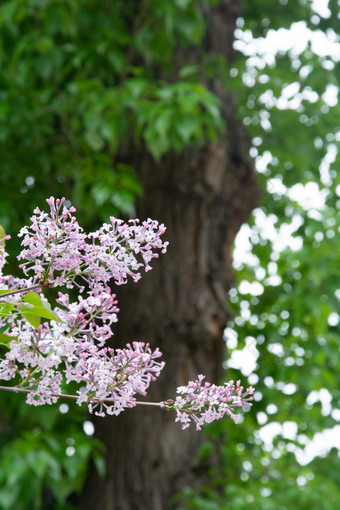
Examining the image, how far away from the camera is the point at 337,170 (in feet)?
13.8

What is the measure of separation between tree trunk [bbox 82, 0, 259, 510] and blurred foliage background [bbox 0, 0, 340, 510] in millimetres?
118

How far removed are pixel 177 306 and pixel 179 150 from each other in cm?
80

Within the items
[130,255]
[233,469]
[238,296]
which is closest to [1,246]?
[130,255]

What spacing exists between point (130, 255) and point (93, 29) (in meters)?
2.70

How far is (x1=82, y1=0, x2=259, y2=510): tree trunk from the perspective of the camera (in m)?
3.19

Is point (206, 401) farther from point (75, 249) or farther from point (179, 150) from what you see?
point (179, 150)

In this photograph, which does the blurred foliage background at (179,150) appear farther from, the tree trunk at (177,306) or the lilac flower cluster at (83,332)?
the lilac flower cluster at (83,332)

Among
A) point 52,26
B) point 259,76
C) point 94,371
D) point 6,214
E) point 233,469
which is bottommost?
point 94,371

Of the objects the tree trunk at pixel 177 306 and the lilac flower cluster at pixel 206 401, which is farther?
the tree trunk at pixel 177 306

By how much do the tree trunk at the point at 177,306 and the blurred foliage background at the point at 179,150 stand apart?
0.39ft

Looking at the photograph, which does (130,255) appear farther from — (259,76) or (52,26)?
(259,76)

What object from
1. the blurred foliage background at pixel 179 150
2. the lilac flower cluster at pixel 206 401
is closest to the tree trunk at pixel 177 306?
the blurred foliage background at pixel 179 150

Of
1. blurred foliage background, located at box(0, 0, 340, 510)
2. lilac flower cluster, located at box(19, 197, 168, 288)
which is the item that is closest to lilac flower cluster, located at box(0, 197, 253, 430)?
lilac flower cluster, located at box(19, 197, 168, 288)

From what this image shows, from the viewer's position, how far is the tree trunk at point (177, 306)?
3191 millimetres
